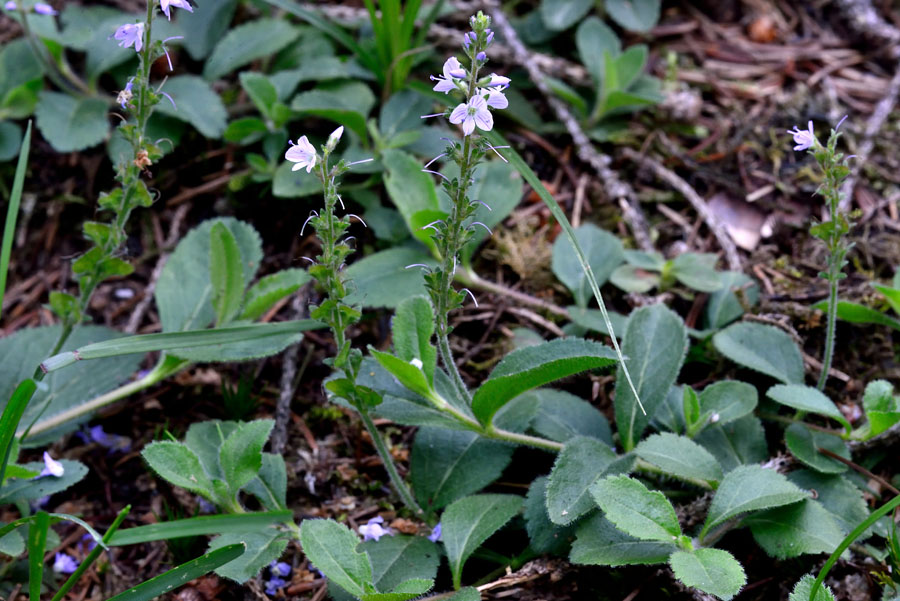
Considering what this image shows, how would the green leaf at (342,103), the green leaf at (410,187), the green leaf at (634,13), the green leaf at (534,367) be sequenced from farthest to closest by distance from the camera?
the green leaf at (634,13) → the green leaf at (342,103) → the green leaf at (410,187) → the green leaf at (534,367)

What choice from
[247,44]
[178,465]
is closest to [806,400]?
[178,465]

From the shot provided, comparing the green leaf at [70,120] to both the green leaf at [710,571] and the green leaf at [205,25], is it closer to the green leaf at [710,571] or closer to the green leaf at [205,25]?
the green leaf at [205,25]

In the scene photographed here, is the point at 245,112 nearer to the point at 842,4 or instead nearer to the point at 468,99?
the point at 468,99

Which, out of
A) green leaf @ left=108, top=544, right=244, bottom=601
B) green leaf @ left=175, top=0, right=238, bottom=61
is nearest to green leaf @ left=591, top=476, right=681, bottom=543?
→ green leaf @ left=108, top=544, right=244, bottom=601

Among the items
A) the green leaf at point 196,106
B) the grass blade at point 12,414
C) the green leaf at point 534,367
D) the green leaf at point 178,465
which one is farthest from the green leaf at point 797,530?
the green leaf at point 196,106

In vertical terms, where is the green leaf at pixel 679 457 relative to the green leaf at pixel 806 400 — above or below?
below

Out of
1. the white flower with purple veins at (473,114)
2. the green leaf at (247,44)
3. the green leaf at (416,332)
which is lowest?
the green leaf at (416,332)
